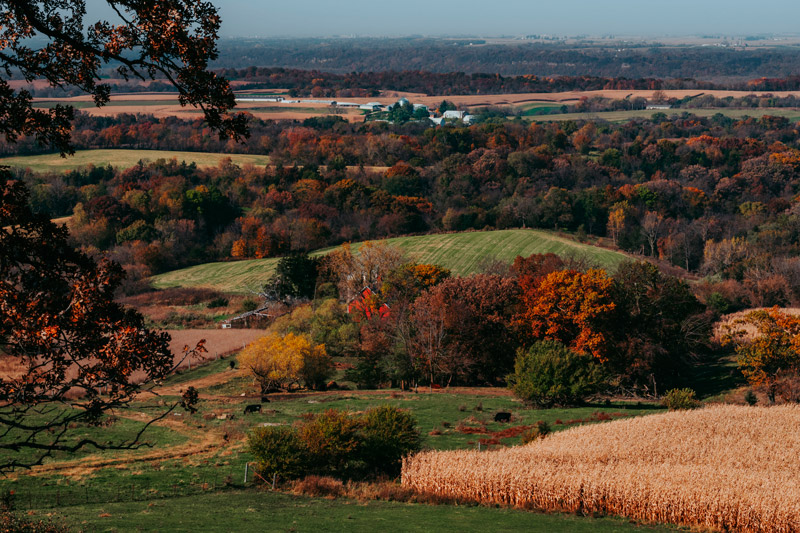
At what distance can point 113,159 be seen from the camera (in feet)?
465

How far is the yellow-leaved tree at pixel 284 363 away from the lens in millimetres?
55062

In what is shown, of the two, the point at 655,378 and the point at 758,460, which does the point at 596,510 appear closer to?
the point at 758,460

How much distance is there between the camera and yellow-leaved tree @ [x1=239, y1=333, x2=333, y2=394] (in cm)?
5506

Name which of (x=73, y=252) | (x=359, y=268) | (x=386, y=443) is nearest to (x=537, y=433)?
(x=386, y=443)

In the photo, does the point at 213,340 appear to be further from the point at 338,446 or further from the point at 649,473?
the point at 649,473

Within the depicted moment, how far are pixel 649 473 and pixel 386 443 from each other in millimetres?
11309

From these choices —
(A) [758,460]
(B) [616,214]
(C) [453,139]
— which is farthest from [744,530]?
(C) [453,139]

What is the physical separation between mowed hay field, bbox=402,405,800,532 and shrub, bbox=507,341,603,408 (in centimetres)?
911

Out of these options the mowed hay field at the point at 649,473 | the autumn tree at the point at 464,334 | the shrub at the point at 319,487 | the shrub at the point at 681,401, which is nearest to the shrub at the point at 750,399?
the shrub at the point at 681,401

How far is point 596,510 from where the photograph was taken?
27.8 meters

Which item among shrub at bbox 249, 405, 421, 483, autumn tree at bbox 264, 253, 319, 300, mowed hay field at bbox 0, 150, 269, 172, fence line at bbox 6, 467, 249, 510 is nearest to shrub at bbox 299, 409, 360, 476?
shrub at bbox 249, 405, 421, 483

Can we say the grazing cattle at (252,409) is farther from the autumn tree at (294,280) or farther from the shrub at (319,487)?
the autumn tree at (294,280)

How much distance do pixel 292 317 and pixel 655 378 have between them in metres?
32.4

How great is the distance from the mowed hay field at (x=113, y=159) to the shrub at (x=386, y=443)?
113019 mm
